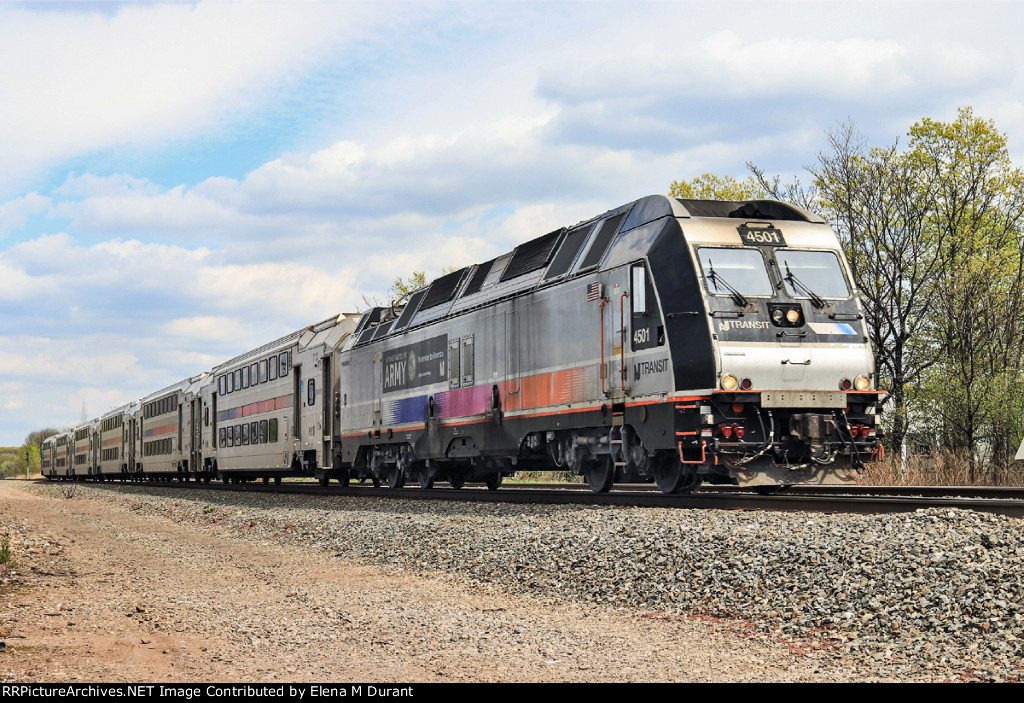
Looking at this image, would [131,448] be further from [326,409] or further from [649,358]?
[649,358]

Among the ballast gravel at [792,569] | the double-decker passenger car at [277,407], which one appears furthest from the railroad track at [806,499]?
the double-decker passenger car at [277,407]

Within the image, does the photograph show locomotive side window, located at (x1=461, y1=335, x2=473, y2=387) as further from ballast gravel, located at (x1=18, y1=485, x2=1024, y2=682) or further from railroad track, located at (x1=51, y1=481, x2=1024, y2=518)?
ballast gravel, located at (x1=18, y1=485, x2=1024, y2=682)

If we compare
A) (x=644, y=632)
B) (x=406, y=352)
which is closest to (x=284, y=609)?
(x=644, y=632)

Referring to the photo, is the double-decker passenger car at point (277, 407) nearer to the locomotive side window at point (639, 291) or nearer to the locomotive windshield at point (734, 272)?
the locomotive side window at point (639, 291)

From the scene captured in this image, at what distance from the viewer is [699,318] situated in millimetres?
12680

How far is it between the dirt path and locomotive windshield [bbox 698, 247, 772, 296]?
17.5 feet

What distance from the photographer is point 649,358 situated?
13391 mm

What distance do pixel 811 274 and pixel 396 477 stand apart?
40.3ft

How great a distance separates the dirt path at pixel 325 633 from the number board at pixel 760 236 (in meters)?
6.31

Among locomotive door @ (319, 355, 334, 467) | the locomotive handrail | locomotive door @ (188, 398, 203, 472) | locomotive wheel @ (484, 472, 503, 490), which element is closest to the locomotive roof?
the locomotive handrail

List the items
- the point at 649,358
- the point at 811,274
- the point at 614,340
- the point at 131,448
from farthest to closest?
the point at 131,448 < the point at 614,340 < the point at 811,274 < the point at 649,358

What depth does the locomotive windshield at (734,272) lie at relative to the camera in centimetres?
1300

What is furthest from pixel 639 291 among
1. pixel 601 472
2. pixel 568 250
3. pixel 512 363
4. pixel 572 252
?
pixel 512 363

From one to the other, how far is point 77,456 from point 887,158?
182ft
